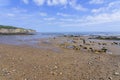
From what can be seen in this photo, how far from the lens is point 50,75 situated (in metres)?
8.30

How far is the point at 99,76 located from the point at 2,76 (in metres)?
4.82

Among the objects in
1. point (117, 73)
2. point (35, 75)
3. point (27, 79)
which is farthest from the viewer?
point (117, 73)

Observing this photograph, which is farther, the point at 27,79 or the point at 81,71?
the point at 81,71

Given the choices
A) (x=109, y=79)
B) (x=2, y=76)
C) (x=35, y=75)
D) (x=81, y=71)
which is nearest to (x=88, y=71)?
(x=81, y=71)

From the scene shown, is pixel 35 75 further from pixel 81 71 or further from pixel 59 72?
pixel 81 71

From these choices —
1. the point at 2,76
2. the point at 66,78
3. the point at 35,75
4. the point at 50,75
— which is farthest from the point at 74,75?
the point at 2,76

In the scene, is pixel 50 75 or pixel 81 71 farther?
pixel 81 71

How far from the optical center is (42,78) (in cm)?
781

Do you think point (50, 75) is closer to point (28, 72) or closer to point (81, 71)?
point (28, 72)

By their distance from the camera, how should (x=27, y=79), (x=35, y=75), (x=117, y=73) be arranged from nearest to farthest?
(x=27, y=79) < (x=35, y=75) < (x=117, y=73)

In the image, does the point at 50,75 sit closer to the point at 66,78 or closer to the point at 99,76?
the point at 66,78

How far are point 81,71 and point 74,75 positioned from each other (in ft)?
3.00

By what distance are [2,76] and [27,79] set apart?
1249mm

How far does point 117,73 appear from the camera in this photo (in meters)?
8.78
